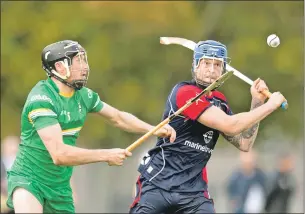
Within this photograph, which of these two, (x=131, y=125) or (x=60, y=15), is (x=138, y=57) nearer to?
(x=60, y=15)

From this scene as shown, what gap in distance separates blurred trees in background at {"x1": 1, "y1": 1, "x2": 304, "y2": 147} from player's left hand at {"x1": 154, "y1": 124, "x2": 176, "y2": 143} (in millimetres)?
12257

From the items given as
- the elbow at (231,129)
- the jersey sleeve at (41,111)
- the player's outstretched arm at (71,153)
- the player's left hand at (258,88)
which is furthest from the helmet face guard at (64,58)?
the player's left hand at (258,88)

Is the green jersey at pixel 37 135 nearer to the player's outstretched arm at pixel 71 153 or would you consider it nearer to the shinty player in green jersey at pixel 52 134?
the shinty player in green jersey at pixel 52 134

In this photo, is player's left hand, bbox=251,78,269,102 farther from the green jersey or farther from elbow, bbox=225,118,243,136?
the green jersey

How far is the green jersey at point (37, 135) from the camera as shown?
9.98 meters

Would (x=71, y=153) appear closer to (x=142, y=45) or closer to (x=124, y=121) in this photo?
(x=124, y=121)

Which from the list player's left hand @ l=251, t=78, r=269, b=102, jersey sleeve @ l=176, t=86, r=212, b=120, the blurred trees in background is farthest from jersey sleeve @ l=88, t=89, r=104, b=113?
the blurred trees in background

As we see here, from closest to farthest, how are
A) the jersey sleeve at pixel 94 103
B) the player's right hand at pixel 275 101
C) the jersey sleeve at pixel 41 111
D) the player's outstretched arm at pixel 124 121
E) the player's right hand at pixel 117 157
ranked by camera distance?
the player's right hand at pixel 117 157, the jersey sleeve at pixel 41 111, the player's right hand at pixel 275 101, the jersey sleeve at pixel 94 103, the player's outstretched arm at pixel 124 121

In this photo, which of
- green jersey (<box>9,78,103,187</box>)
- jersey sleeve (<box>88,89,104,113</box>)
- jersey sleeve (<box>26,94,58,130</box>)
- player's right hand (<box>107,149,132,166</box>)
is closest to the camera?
player's right hand (<box>107,149,132,166</box>)

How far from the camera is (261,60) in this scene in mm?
23594

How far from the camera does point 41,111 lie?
9867 mm

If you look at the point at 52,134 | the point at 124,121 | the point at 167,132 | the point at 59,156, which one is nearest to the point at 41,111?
the point at 52,134

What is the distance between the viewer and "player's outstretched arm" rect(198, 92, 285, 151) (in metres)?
10.1

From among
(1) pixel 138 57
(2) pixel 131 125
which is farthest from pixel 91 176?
(2) pixel 131 125
